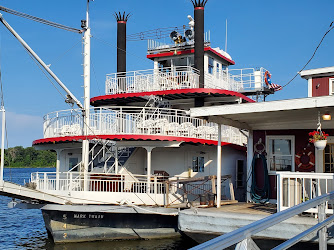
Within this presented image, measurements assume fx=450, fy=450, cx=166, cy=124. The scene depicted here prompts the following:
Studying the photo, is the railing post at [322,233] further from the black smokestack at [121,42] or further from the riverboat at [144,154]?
the black smokestack at [121,42]

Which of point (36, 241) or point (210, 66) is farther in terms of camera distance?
point (210, 66)

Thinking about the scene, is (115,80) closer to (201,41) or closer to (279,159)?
(201,41)

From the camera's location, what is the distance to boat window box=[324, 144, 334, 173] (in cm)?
1446

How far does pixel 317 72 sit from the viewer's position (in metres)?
16.5

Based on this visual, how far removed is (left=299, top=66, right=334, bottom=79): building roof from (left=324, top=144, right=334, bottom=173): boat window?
3197mm

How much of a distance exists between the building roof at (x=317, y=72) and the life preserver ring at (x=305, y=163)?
126 inches

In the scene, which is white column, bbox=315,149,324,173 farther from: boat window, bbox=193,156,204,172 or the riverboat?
boat window, bbox=193,156,204,172

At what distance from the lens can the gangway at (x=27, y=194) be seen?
45.6 ft

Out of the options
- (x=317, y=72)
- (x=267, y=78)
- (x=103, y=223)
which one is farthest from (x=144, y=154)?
(x=267, y=78)

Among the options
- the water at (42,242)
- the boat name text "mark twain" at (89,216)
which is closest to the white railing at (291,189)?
Answer: the water at (42,242)

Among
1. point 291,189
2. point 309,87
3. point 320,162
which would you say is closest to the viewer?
point 291,189

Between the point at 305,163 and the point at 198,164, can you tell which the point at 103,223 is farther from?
the point at 305,163

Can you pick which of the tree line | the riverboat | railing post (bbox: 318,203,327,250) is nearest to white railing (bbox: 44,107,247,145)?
the riverboat

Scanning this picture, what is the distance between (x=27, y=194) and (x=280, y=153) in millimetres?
8623
